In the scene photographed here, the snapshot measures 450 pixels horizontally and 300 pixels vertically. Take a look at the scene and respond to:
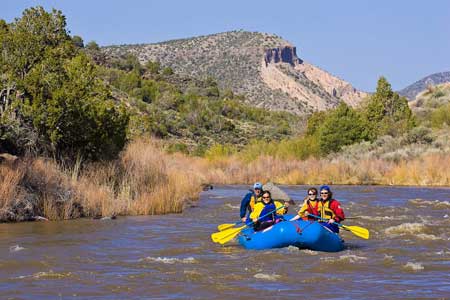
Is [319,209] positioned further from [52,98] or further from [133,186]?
[52,98]

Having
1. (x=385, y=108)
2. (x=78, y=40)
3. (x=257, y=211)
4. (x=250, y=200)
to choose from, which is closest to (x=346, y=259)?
(x=257, y=211)

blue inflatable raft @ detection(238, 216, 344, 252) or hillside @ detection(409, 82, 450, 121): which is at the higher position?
hillside @ detection(409, 82, 450, 121)

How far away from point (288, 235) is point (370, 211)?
8962mm

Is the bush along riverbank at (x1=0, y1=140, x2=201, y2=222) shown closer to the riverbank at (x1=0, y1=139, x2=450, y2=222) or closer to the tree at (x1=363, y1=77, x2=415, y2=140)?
the riverbank at (x1=0, y1=139, x2=450, y2=222)

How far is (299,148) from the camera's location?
47.0 m

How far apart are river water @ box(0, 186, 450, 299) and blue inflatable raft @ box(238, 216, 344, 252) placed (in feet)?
0.57

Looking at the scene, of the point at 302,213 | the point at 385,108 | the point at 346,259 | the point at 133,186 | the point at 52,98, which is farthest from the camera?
the point at 385,108

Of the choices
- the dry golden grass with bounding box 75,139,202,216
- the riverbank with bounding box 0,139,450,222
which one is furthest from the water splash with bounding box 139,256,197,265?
the dry golden grass with bounding box 75,139,202,216

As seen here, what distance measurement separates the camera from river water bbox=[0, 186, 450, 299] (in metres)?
10.4

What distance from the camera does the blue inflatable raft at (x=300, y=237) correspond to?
13.8 meters

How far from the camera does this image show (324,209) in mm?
14984

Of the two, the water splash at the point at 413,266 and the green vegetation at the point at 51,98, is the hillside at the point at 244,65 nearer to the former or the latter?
the green vegetation at the point at 51,98

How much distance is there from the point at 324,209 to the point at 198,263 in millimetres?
3337

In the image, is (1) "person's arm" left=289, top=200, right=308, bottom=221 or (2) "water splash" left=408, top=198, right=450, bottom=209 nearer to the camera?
(1) "person's arm" left=289, top=200, right=308, bottom=221
